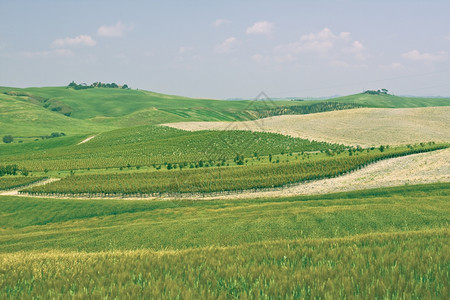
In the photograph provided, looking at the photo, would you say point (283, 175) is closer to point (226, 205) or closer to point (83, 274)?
point (226, 205)

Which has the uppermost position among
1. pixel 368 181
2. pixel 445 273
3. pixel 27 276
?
pixel 445 273

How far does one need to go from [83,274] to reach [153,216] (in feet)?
123

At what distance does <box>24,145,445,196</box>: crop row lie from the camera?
6556 centimetres

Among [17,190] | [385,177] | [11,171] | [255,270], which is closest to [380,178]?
[385,177]

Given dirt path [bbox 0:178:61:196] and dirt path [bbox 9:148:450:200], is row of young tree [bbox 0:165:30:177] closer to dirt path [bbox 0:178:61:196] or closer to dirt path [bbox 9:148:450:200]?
dirt path [bbox 0:178:61:196]

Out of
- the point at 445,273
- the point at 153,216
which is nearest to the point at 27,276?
the point at 445,273

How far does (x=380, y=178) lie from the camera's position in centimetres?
6053

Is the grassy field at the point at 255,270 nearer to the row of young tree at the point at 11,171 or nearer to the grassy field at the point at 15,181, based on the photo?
the grassy field at the point at 15,181

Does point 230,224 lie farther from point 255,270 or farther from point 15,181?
point 15,181

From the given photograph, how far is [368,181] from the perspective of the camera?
5778 cm

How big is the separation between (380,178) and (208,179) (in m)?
33.6

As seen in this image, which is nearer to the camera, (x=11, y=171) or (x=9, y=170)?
(x=11, y=171)

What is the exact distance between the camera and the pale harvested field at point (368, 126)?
117 meters

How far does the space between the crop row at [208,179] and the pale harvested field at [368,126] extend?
3358 centimetres
